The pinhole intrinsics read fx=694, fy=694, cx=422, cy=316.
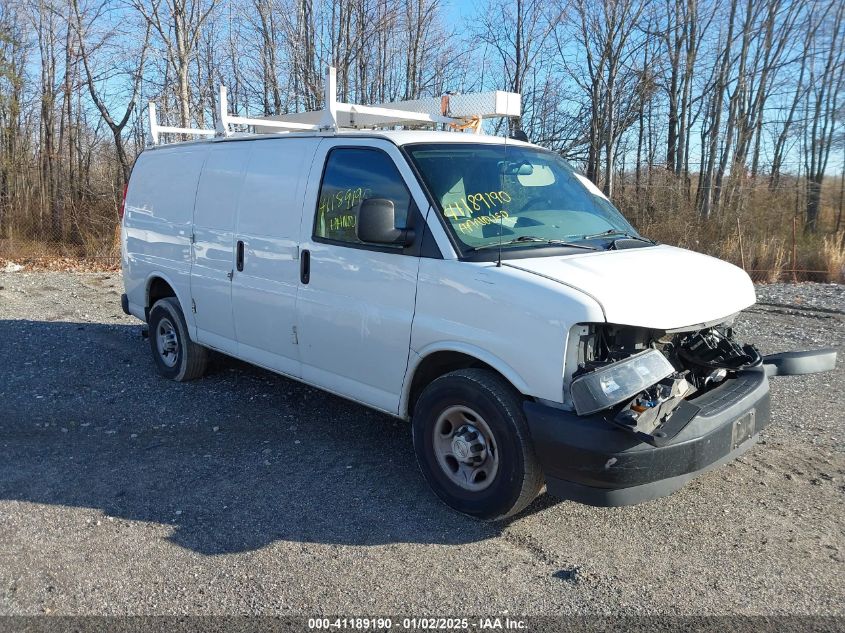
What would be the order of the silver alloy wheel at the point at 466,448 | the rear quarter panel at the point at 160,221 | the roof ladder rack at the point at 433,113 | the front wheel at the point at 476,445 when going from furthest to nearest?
the rear quarter panel at the point at 160,221 < the roof ladder rack at the point at 433,113 < the silver alloy wheel at the point at 466,448 < the front wheel at the point at 476,445

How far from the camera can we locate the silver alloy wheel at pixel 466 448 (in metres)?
3.85

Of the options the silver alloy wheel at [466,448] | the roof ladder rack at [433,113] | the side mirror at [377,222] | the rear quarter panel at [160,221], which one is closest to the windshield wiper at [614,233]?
the side mirror at [377,222]

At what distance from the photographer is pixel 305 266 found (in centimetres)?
488

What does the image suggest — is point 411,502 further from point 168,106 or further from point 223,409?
point 168,106

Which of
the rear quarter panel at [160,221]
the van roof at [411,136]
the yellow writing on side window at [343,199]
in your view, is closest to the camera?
the van roof at [411,136]

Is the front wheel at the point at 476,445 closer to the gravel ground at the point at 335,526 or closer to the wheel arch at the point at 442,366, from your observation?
the wheel arch at the point at 442,366

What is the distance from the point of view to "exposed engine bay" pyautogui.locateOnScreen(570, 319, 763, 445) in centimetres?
331

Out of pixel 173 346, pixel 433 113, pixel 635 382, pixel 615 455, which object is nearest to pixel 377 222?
pixel 635 382

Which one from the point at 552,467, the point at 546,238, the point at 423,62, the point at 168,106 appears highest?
the point at 423,62

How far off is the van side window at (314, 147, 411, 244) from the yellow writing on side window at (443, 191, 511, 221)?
286 millimetres

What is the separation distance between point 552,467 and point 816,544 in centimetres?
158

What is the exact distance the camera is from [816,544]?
376cm

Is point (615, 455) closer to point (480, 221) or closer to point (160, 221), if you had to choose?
point (480, 221)

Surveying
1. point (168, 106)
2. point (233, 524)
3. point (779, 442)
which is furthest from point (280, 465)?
point (168, 106)
